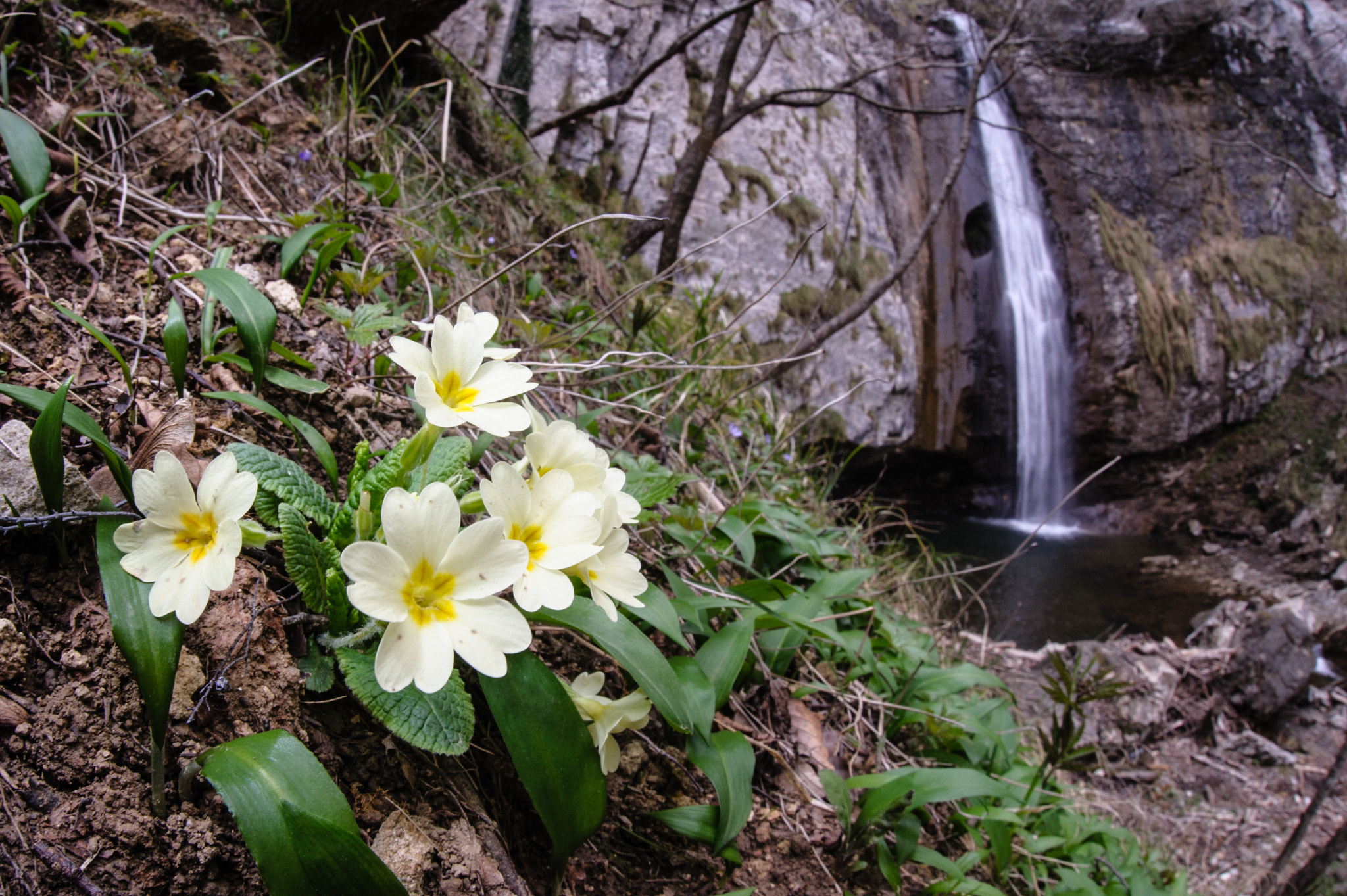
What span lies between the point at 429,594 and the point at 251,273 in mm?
1220

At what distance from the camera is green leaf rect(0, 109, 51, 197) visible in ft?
4.13

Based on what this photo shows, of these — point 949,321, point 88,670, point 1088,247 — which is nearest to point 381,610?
point 88,670

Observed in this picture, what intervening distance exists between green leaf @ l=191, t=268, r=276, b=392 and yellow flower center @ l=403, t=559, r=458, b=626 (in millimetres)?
676

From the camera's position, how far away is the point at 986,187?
29.8 feet

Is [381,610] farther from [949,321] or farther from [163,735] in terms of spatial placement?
[949,321]

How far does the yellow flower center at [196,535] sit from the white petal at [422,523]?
0.22 metres

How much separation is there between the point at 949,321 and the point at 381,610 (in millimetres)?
8999

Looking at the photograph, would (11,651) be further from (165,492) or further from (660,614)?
(660,614)

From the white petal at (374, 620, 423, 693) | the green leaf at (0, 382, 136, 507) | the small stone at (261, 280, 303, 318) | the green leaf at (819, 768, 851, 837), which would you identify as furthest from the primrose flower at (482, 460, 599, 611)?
the small stone at (261, 280, 303, 318)

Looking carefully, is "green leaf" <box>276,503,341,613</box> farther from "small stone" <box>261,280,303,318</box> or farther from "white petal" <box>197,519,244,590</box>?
"small stone" <box>261,280,303,318</box>

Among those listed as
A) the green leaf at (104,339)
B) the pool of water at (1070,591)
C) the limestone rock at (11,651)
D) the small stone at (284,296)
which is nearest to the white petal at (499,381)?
the limestone rock at (11,651)

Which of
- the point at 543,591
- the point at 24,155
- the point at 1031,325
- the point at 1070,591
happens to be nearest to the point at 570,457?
the point at 543,591

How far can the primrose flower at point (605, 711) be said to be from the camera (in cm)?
88

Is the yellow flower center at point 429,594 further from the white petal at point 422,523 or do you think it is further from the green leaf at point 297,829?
the green leaf at point 297,829
